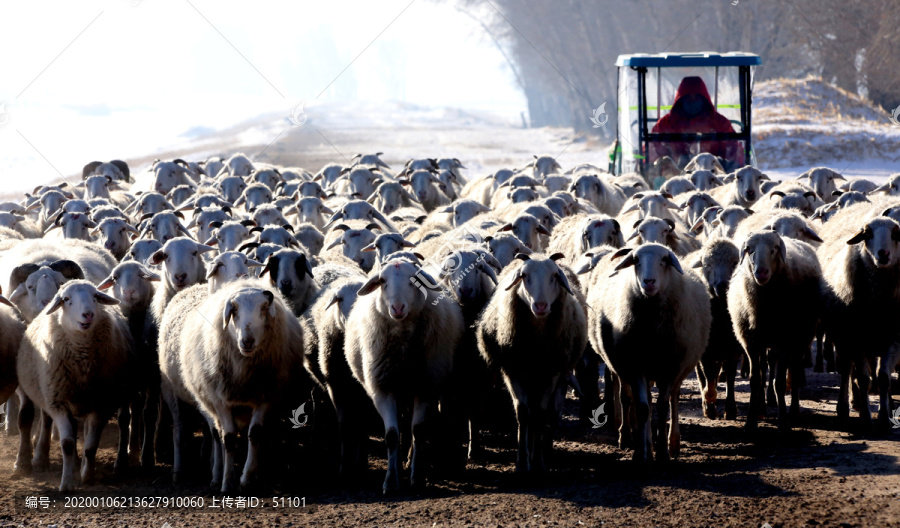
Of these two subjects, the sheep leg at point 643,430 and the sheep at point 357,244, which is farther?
the sheep at point 357,244

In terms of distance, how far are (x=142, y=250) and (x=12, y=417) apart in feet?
6.41

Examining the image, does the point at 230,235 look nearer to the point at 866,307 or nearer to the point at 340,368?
the point at 340,368

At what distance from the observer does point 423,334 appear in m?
7.01

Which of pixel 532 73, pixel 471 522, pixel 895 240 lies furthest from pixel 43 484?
pixel 532 73

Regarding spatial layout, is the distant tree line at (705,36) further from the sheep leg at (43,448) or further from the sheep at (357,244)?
the sheep leg at (43,448)

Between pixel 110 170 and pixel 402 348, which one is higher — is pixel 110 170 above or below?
above

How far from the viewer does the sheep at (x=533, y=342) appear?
23.0ft

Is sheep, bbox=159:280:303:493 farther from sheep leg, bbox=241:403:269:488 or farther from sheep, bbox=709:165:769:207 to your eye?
sheep, bbox=709:165:769:207

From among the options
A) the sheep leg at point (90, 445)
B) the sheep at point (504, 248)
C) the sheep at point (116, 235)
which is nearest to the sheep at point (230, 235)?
the sheep at point (116, 235)

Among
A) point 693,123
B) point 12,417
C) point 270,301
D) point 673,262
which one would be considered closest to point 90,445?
point 270,301

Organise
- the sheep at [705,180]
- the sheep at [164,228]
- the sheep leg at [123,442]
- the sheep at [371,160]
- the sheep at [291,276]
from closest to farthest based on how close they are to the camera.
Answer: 1. the sheep leg at [123,442]
2. the sheep at [291,276]
3. the sheep at [164,228]
4. the sheep at [705,180]
5. the sheep at [371,160]

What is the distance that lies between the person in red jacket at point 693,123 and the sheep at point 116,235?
31.1ft

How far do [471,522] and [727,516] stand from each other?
1.44 metres

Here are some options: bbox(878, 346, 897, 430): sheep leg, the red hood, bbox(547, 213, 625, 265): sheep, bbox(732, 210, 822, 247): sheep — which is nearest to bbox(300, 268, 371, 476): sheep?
bbox(547, 213, 625, 265): sheep
